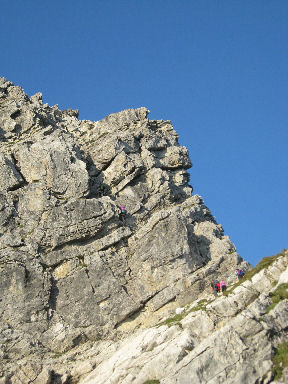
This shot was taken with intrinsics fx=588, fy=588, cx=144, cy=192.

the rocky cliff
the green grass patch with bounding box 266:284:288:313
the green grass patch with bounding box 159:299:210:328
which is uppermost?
the rocky cliff

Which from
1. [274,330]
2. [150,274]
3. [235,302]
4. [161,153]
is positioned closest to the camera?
[274,330]

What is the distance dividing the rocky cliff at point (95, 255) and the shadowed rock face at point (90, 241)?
0.09 m

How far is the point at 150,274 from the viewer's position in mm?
51469

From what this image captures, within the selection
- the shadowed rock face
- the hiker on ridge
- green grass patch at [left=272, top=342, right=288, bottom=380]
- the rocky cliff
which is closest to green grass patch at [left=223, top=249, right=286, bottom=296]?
the rocky cliff

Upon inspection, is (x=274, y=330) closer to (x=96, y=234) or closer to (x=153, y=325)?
(x=153, y=325)

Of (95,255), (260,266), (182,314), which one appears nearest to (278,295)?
(260,266)

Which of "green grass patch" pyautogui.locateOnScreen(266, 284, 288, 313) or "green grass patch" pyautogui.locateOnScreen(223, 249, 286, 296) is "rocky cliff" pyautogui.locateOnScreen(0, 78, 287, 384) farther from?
"green grass patch" pyautogui.locateOnScreen(223, 249, 286, 296)

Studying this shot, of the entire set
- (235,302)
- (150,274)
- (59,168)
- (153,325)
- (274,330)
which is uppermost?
(59,168)

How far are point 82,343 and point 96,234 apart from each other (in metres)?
10.3

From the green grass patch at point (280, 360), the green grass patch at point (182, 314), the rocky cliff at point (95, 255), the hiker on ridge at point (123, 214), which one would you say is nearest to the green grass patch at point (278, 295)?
the rocky cliff at point (95, 255)

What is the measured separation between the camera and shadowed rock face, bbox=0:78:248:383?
48.6 meters

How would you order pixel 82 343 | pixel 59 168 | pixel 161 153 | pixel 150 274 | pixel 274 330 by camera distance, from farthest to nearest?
pixel 161 153, pixel 59 168, pixel 150 274, pixel 82 343, pixel 274 330

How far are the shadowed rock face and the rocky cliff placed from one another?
3.5 inches

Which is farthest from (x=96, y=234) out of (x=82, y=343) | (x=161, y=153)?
(x=161, y=153)
